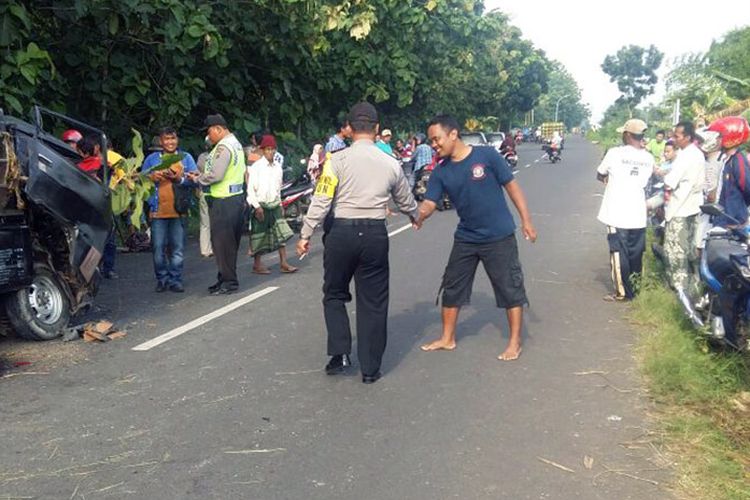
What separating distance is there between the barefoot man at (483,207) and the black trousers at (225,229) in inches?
119

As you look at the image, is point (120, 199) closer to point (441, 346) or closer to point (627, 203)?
point (441, 346)

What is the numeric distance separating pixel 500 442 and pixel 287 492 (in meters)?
1.24

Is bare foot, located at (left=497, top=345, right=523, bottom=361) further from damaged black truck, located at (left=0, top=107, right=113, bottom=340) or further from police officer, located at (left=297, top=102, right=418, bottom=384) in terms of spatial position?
damaged black truck, located at (left=0, top=107, right=113, bottom=340)

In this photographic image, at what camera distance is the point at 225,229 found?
318 inches

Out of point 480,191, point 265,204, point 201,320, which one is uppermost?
point 480,191

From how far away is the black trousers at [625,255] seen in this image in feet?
24.6

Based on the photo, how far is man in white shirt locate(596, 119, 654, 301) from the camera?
24.2ft

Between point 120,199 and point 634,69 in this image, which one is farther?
point 634,69

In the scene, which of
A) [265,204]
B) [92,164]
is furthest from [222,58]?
[92,164]

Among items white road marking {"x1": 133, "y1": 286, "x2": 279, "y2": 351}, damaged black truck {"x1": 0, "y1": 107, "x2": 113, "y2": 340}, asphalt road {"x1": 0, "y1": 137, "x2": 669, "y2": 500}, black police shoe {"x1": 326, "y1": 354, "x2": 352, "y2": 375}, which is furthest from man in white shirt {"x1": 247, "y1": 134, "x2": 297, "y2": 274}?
black police shoe {"x1": 326, "y1": 354, "x2": 352, "y2": 375}

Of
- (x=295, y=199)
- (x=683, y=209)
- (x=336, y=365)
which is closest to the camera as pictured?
(x=336, y=365)

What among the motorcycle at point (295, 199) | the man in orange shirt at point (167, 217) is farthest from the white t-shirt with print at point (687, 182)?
the motorcycle at point (295, 199)

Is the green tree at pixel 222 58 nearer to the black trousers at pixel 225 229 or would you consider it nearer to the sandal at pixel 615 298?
the black trousers at pixel 225 229

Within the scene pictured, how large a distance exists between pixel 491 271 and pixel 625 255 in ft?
7.91
